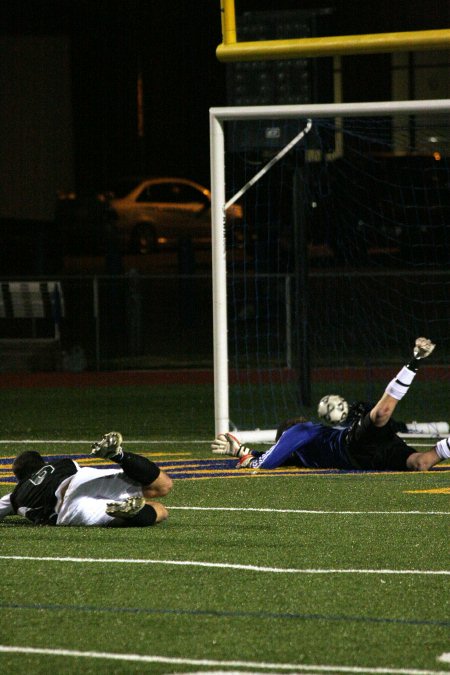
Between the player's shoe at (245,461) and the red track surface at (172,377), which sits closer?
the player's shoe at (245,461)

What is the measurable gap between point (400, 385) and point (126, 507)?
116 inches

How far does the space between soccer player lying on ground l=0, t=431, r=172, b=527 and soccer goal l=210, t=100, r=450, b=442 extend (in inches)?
164

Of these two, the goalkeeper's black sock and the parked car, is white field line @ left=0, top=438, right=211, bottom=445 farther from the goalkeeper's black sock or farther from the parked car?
the parked car

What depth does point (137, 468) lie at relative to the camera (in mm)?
8852

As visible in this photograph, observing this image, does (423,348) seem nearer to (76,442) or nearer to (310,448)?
(310,448)

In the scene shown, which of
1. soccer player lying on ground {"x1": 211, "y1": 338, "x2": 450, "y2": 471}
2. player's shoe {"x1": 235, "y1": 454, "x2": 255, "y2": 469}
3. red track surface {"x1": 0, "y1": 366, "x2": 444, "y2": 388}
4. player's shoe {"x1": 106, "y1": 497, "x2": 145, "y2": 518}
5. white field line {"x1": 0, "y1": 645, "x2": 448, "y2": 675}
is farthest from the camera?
red track surface {"x1": 0, "y1": 366, "x2": 444, "y2": 388}

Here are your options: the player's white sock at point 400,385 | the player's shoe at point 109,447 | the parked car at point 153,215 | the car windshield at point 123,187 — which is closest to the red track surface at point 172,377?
the player's white sock at point 400,385

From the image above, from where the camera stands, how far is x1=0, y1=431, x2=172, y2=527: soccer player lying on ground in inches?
348

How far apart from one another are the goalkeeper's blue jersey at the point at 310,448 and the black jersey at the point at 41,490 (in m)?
3.03

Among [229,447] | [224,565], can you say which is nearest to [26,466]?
[224,565]

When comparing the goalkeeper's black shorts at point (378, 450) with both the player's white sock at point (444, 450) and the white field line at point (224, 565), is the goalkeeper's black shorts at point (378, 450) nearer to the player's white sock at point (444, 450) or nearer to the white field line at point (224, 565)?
the player's white sock at point (444, 450)

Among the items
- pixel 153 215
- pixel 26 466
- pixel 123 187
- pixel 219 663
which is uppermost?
pixel 123 187

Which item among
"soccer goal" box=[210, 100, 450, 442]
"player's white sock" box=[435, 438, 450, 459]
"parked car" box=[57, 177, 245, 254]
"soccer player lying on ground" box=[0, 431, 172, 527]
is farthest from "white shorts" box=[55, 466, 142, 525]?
"parked car" box=[57, 177, 245, 254]

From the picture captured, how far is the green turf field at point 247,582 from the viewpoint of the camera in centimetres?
606
